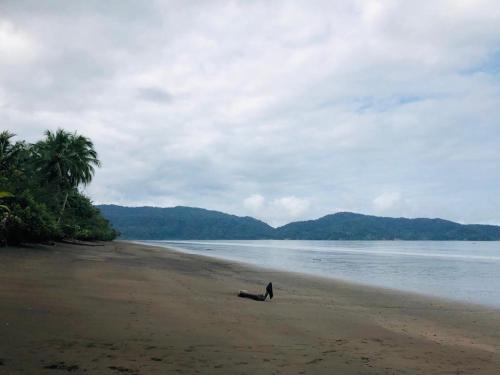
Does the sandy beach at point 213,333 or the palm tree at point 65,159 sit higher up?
the palm tree at point 65,159

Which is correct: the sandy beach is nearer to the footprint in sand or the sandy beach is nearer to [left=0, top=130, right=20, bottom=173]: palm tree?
the footprint in sand

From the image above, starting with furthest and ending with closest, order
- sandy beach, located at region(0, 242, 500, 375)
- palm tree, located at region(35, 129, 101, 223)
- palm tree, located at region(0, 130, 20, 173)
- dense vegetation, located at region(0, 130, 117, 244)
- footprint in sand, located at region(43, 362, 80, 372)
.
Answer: palm tree, located at region(35, 129, 101, 223), palm tree, located at region(0, 130, 20, 173), dense vegetation, located at region(0, 130, 117, 244), sandy beach, located at region(0, 242, 500, 375), footprint in sand, located at region(43, 362, 80, 372)

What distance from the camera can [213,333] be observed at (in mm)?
8062

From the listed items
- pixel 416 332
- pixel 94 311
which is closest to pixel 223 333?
pixel 94 311

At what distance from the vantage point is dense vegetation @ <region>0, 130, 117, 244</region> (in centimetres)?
2690

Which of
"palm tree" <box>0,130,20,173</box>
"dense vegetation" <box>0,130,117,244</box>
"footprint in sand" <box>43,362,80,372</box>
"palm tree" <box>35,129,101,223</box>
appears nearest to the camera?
"footprint in sand" <box>43,362,80,372</box>

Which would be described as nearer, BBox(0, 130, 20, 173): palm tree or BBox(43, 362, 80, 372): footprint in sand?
BBox(43, 362, 80, 372): footprint in sand

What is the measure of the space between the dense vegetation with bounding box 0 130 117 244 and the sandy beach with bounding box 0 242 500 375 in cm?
1363

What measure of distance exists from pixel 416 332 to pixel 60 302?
8.63 m

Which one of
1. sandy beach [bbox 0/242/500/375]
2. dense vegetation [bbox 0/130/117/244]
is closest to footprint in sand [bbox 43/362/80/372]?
sandy beach [bbox 0/242/500/375]

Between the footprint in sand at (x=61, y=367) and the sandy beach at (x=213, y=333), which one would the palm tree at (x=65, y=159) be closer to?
the sandy beach at (x=213, y=333)

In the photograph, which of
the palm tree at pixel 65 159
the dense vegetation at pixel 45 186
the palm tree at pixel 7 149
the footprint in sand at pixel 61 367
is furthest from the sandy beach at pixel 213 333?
the palm tree at pixel 65 159

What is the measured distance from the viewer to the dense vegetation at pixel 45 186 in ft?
88.2

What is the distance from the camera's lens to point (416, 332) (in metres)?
10.4
